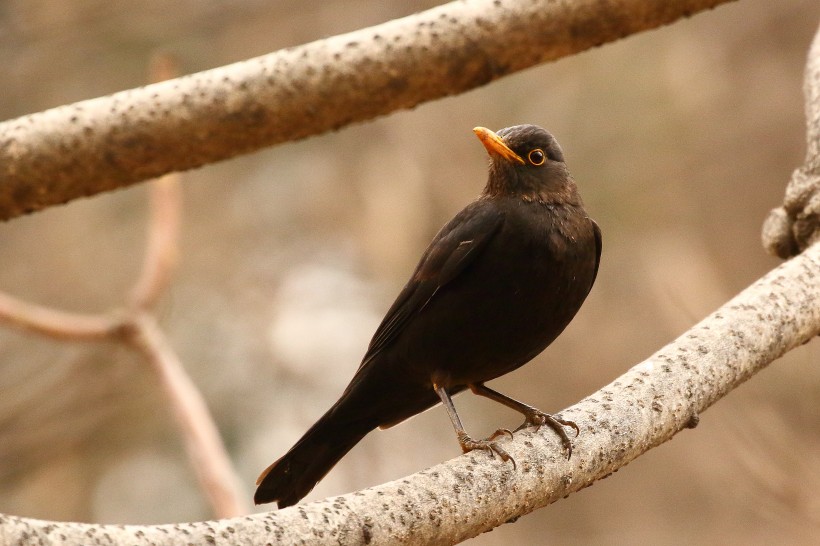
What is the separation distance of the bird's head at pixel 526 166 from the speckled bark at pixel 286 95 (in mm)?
402

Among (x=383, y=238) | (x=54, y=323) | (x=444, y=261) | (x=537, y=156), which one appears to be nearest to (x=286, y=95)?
(x=444, y=261)

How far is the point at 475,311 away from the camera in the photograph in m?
3.58

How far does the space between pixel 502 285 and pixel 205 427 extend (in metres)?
2.33

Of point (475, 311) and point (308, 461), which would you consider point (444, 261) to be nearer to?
point (475, 311)

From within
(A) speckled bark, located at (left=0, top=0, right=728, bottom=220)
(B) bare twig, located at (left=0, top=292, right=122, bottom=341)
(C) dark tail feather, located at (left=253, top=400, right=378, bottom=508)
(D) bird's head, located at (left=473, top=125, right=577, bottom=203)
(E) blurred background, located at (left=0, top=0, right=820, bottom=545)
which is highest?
(E) blurred background, located at (left=0, top=0, right=820, bottom=545)

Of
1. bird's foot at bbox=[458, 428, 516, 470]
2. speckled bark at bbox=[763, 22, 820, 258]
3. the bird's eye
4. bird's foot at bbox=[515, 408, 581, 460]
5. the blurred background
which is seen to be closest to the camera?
bird's foot at bbox=[458, 428, 516, 470]

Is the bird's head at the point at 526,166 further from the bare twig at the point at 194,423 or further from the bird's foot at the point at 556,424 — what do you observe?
the bare twig at the point at 194,423

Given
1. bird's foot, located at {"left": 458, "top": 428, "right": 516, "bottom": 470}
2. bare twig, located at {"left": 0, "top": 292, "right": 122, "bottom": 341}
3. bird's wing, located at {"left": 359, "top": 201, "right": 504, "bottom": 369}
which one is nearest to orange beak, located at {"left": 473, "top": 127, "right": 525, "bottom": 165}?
bird's wing, located at {"left": 359, "top": 201, "right": 504, "bottom": 369}

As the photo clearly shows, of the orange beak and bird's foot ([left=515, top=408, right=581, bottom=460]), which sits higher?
the orange beak

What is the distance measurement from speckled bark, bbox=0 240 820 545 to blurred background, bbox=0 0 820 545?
15.2 feet

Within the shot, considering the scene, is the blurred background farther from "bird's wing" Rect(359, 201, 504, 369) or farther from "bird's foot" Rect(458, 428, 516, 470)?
"bird's foot" Rect(458, 428, 516, 470)

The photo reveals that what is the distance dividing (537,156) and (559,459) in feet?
5.10

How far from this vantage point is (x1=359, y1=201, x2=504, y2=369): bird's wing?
12.0 feet

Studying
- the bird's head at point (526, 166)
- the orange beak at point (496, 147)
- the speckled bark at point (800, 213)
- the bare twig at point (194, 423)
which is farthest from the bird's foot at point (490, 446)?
the bare twig at point (194, 423)
